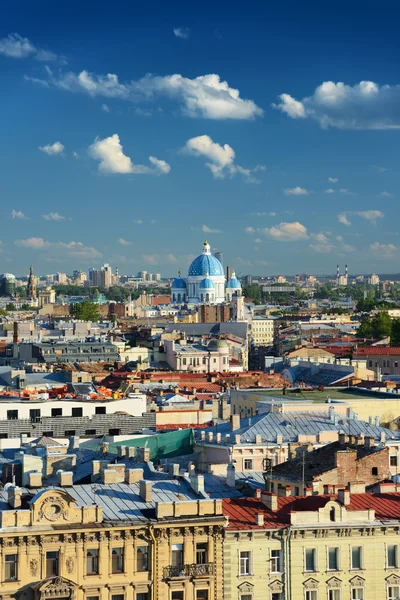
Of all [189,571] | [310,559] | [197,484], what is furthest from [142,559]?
[310,559]

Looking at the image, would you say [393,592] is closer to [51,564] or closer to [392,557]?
[392,557]

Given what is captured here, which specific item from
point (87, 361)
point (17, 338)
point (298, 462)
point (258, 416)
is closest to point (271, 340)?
point (17, 338)

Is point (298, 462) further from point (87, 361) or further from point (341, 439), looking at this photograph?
point (87, 361)

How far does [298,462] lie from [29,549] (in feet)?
35.0

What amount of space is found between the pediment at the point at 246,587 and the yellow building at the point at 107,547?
1.31 ft

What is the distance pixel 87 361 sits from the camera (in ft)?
324

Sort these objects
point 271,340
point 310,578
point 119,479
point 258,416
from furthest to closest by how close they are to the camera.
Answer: point 271,340 → point 258,416 → point 119,479 → point 310,578

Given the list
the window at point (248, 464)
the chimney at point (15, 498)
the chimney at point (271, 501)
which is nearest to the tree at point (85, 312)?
the window at point (248, 464)

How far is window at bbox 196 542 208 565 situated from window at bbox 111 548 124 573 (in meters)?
1.39

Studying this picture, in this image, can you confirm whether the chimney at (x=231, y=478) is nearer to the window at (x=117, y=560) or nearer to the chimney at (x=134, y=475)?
the chimney at (x=134, y=475)

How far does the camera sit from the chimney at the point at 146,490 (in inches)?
Result: 1085

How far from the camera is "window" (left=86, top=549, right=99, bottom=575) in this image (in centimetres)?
2559

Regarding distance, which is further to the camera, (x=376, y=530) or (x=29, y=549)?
(x=376, y=530)

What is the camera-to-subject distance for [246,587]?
88.4 feet
